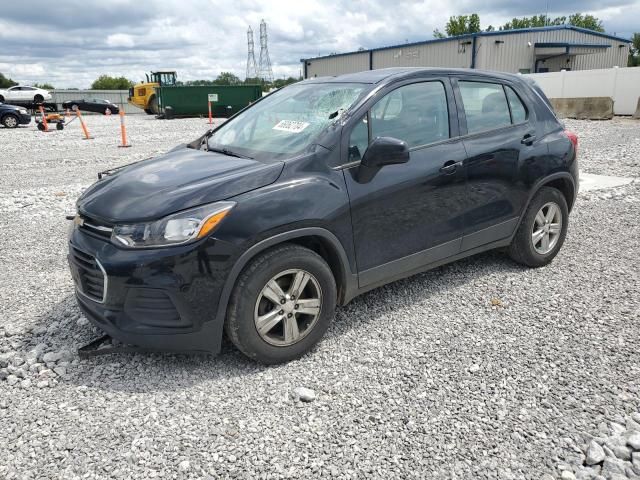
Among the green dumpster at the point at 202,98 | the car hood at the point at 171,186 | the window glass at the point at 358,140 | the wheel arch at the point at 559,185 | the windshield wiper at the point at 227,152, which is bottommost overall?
the wheel arch at the point at 559,185

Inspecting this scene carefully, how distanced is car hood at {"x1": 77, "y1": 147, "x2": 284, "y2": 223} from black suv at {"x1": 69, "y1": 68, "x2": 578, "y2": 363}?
0.03 feet

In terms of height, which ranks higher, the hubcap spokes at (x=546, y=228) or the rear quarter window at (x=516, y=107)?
the rear quarter window at (x=516, y=107)

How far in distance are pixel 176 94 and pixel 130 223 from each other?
93.6 ft

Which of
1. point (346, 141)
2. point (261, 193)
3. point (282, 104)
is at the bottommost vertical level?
point (261, 193)

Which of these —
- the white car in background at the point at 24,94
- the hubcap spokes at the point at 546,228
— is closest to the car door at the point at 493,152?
the hubcap spokes at the point at 546,228

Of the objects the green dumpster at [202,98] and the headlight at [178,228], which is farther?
the green dumpster at [202,98]

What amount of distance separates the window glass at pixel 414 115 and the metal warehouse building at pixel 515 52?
1353 inches

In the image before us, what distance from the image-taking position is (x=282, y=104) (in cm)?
420

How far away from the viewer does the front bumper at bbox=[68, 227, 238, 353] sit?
2857 mm

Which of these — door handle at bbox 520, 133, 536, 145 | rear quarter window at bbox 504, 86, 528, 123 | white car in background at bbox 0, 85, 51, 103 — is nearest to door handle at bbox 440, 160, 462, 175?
Result: door handle at bbox 520, 133, 536, 145

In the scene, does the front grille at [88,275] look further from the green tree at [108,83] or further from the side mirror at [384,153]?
the green tree at [108,83]

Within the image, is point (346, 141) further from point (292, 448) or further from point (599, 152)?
point (599, 152)

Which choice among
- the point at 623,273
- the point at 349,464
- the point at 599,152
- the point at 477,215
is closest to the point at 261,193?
the point at 349,464

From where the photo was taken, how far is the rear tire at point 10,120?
22938 millimetres
